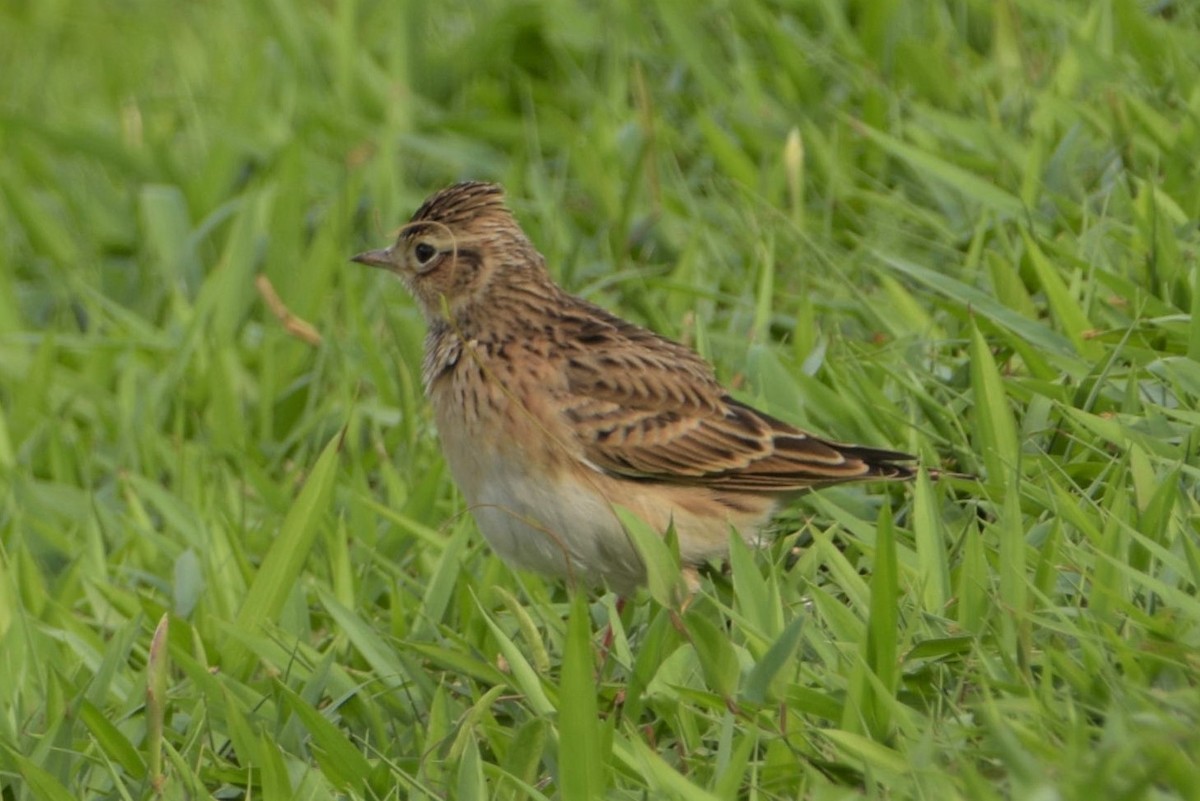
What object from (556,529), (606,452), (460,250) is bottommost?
(556,529)

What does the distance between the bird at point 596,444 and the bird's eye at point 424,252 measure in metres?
0.24

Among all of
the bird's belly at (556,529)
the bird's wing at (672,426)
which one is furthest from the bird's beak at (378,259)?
the bird's belly at (556,529)

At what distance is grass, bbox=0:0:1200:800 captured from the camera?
3971 mm

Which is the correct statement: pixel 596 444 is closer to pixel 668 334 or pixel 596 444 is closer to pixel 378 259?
pixel 378 259

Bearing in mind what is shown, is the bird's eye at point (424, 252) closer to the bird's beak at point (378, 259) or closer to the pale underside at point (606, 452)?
the bird's beak at point (378, 259)

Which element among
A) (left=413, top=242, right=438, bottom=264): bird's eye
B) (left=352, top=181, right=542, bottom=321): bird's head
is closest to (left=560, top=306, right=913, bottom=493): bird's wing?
(left=352, top=181, right=542, bottom=321): bird's head

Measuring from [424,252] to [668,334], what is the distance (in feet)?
3.49

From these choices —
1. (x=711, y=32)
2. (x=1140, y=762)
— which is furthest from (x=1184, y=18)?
(x=1140, y=762)

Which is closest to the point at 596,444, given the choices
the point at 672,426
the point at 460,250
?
the point at 672,426

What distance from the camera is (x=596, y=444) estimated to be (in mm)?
5148

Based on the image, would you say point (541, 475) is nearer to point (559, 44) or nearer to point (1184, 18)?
point (1184, 18)

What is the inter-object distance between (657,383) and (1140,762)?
234 cm

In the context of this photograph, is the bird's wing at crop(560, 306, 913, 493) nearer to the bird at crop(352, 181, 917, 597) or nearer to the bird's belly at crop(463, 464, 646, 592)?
the bird at crop(352, 181, 917, 597)

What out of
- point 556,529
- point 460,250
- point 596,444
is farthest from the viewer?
point 460,250
